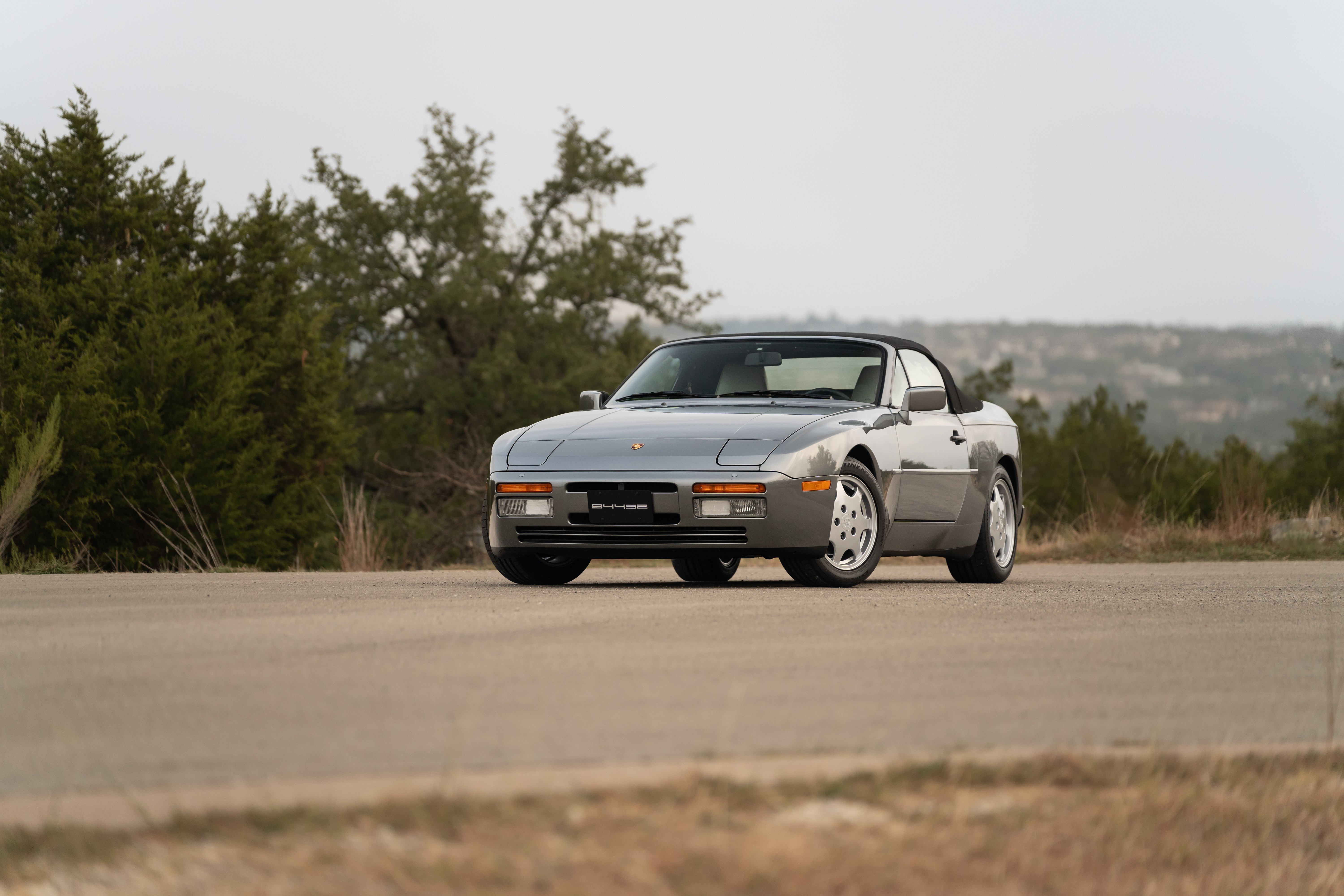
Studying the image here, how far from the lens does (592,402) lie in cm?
1128

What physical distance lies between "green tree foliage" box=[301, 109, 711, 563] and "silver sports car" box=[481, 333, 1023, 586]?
125ft

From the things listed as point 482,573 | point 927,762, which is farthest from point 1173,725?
point 482,573

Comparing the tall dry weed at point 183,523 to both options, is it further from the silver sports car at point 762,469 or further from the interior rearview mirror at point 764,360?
the interior rearview mirror at point 764,360

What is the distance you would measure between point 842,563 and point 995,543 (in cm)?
217

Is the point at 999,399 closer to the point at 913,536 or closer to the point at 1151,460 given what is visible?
the point at 1151,460

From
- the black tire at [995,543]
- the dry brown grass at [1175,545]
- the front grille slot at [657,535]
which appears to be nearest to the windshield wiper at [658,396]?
the front grille slot at [657,535]

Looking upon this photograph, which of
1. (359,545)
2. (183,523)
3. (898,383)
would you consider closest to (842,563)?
(898,383)

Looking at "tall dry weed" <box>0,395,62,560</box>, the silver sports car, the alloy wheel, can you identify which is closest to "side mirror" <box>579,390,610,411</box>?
the silver sports car

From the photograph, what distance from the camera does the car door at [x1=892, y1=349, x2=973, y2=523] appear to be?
10.8 m

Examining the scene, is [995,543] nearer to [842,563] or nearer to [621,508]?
[842,563]

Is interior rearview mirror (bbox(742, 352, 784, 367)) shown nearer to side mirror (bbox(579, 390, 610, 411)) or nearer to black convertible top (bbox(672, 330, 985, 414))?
black convertible top (bbox(672, 330, 985, 414))

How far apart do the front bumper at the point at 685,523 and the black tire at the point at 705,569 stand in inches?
82.7

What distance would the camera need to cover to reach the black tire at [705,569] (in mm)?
12070

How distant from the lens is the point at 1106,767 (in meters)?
4.30
